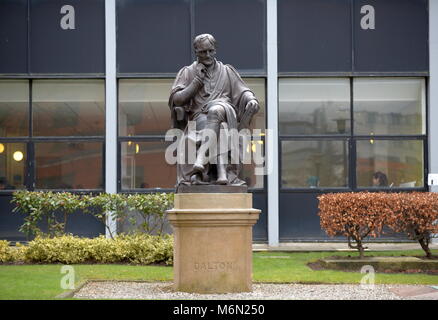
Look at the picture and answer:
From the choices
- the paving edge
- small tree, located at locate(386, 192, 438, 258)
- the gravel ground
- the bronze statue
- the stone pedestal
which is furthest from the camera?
small tree, located at locate(386, 192, 438, 258)

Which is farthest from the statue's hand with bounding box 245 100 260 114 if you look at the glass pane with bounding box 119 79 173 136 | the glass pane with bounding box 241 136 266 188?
the glass pane with bounding box 119 79 173 136

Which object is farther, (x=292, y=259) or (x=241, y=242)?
(x=292, y=259)

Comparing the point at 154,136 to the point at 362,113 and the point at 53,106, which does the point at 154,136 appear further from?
the point at 362,113

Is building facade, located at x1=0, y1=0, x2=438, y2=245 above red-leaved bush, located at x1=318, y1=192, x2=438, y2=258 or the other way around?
above

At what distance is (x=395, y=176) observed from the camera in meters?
19.2

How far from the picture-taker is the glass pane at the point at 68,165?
62.5ft

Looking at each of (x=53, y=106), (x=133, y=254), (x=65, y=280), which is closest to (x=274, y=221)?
(x=133, y=254)

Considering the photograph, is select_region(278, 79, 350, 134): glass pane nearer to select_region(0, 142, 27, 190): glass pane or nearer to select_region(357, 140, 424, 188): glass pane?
select_region(357, 140, 424, 188): glass pane

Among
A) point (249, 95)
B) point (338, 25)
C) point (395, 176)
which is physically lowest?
point (395, 176)

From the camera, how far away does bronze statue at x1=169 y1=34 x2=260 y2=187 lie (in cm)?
1051

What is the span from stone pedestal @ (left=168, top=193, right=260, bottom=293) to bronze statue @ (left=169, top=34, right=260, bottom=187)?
42 cm

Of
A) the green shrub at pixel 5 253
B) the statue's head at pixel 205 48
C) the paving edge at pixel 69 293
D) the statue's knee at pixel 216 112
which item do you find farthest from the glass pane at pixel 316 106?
the paving edge at pixel 69 293

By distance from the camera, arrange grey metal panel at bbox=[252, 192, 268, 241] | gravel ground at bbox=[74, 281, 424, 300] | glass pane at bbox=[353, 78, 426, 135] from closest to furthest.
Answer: gravel ground at bbox=[74, 281, 424, 300], grey metal panel at bbox=[252, 192, 268, 241], glass pane at bbox=[353, 78, 426, 135]

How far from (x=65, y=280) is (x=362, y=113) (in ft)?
→ 33.6
